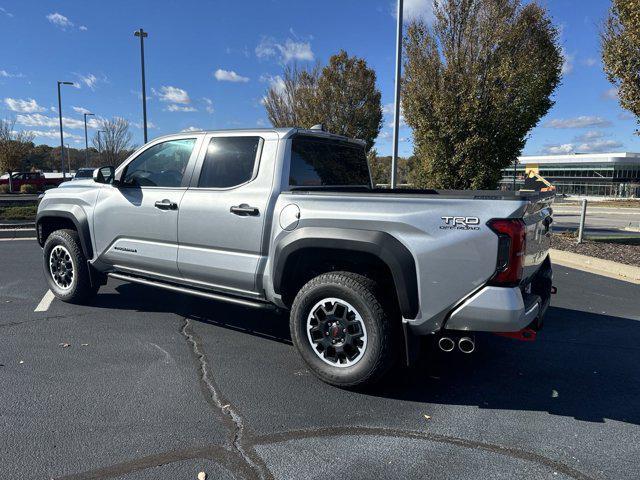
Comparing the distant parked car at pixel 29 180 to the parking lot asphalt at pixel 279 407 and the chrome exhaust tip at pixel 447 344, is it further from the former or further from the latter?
the chrome exhaust tip at pixel 447 344

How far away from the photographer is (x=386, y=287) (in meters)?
3.59

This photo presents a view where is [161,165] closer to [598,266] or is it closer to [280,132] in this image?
[280,132]

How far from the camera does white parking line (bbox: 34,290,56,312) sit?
18.0ft

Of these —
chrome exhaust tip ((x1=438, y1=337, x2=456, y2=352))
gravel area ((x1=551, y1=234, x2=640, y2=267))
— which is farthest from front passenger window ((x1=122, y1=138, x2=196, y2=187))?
gravel area ((x1=551, y1=234, x2=640, y2=267))

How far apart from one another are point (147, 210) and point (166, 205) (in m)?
0.31

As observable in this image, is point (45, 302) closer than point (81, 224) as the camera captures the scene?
No

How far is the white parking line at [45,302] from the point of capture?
550cm

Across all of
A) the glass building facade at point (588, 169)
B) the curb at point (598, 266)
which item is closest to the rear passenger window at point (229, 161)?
the curb at point (598, 266)

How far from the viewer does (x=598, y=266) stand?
862cm

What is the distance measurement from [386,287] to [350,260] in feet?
1.09

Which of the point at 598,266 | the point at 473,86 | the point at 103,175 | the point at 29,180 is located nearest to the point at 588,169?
the point at 473,86

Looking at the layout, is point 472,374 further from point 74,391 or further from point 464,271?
point 74,391

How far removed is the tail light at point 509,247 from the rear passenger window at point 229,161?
2.10m

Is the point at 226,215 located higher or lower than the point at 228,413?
higher
